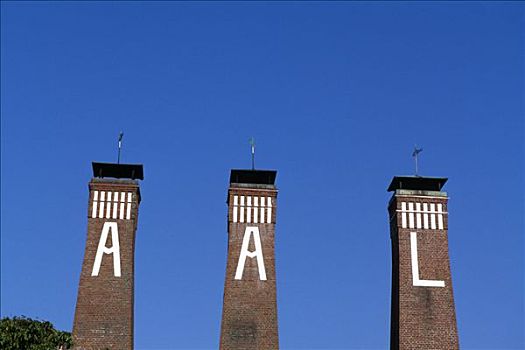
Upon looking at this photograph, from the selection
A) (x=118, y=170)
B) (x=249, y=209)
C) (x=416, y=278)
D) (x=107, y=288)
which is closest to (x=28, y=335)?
(x=107, y=288)

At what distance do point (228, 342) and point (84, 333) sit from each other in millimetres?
7678

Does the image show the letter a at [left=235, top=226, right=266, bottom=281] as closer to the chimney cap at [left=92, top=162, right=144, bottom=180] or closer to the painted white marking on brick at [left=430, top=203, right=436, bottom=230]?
the chimney cap at [left=92, top=162, right=144, bottom=180]

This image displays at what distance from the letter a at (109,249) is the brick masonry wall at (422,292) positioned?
15.6 m

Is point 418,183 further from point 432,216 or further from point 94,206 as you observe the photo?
point 94,206

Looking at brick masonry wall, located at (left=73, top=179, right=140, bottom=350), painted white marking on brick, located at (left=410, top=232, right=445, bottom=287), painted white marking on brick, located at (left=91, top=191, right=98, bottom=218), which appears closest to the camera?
brick masonry wall, located at (left=73, top=179, right=140, bottom=350)

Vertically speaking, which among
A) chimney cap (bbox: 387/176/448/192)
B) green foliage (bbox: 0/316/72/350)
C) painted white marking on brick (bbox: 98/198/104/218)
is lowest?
green foliage (bbox: 0/316/72/350)

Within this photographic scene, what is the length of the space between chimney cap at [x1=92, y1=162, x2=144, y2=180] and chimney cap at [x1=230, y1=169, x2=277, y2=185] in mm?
5439

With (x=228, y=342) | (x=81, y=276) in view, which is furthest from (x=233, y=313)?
(x=81, y=276)

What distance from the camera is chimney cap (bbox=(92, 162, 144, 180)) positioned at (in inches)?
2051

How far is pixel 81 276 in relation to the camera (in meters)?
49.7

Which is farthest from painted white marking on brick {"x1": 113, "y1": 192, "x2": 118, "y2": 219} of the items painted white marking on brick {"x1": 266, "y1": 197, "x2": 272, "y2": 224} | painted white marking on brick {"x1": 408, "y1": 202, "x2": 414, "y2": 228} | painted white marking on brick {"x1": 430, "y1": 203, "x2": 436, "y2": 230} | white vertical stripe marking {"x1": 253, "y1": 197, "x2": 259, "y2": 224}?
painted white marking on brick {"x1": 430, "y1": 203, "x2": 436, "y2": 230}

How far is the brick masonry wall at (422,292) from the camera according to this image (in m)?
49.0

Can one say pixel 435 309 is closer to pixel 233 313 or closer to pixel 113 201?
pixel 233 313

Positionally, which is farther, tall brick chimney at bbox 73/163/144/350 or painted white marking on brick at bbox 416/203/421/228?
painted white marking on brick at bbox 416/203/421/228
